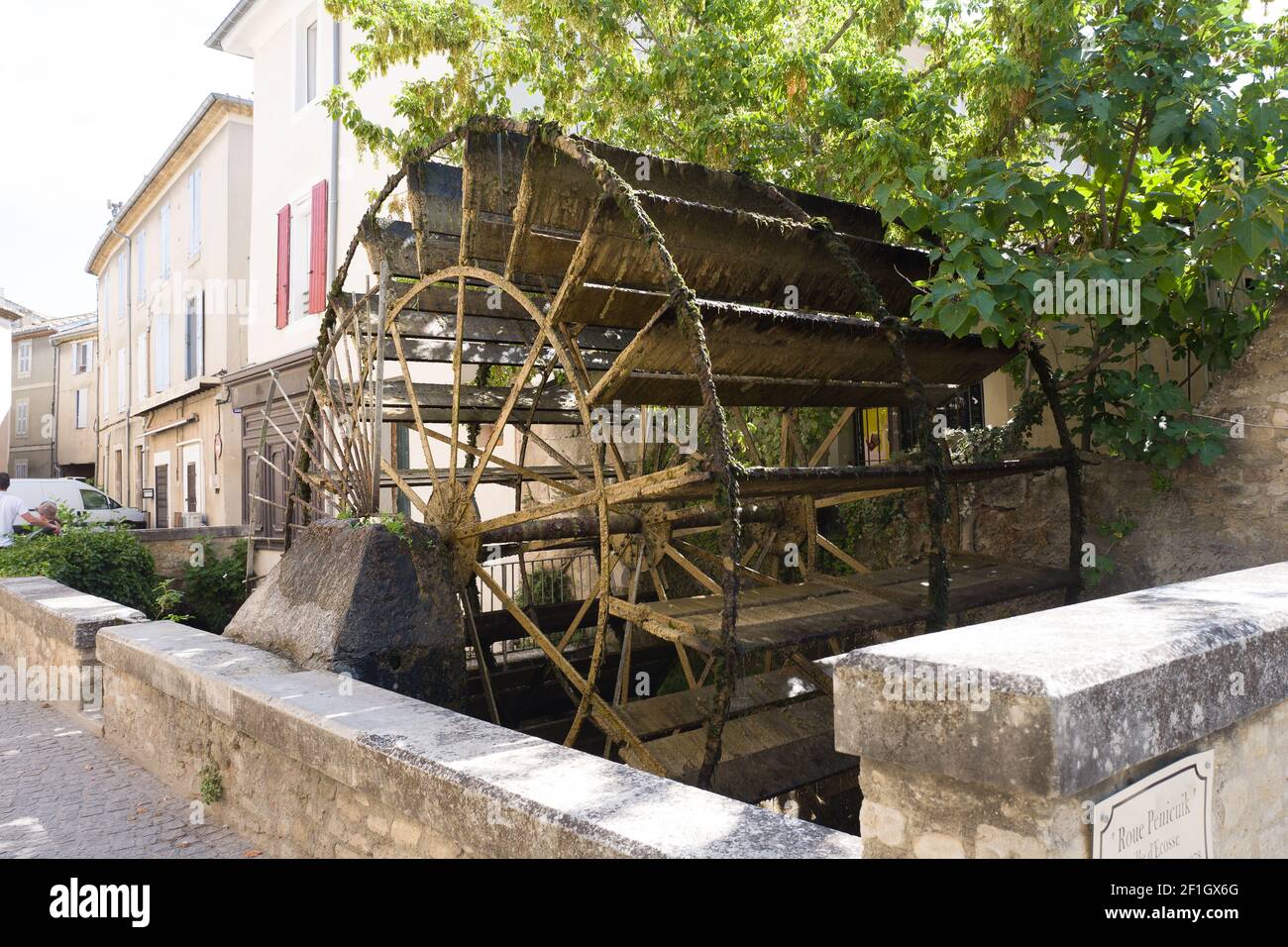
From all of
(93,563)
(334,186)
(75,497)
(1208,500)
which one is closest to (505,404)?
(1208,500)

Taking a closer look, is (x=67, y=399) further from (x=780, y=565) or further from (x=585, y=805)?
(x=585, y=805)

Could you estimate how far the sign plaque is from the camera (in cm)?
162

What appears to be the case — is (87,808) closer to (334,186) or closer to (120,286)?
(334,186)

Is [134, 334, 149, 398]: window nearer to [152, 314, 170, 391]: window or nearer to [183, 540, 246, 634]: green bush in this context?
[152, 314, 170, 391]: window

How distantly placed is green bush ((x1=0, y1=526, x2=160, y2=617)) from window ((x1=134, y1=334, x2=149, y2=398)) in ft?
38.2

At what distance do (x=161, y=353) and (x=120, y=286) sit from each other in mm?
4816

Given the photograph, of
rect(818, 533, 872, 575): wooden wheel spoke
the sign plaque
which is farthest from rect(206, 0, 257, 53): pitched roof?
the sign plaque

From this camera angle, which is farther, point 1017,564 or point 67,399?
point 67,399

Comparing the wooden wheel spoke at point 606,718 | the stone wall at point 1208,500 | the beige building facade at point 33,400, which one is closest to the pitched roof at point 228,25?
the wooden wheel spoke at point 606,718

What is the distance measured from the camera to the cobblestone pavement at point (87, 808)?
368cm

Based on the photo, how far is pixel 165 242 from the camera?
733 inches
